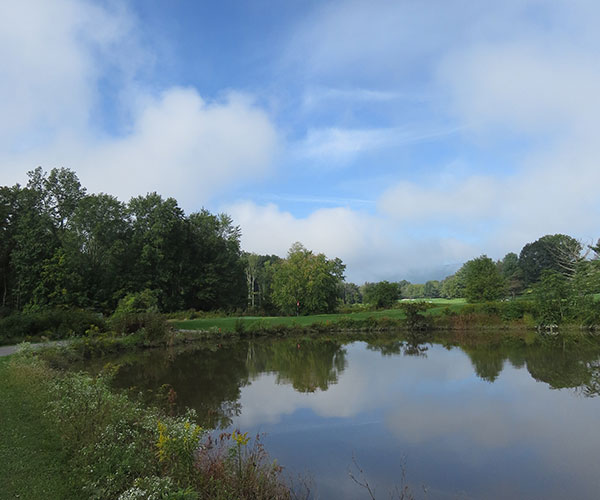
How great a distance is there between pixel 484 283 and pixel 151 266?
30.8 m

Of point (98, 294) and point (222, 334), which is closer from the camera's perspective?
point (222, 334)

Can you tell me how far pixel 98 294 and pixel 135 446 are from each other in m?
33.2

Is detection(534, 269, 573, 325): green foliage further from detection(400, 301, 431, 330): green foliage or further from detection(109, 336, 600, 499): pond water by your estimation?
detection(109, 336, 600, 499): pond water

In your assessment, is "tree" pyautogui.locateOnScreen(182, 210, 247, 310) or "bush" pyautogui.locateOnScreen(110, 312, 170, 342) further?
"tree" pyautogui.locateOnScreen(182, 210, 247, 310)

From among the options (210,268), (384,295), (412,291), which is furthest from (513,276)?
(412,291)

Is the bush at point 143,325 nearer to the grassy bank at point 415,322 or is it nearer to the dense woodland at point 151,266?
the dense woodland at point 151,266

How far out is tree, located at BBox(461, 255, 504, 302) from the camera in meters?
33.1

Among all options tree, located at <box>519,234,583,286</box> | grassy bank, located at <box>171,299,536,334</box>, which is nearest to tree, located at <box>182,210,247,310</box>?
grassy bank, located at <box>171,299,536,334</box>

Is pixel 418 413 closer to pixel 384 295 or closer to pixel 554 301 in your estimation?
pixel 554 301

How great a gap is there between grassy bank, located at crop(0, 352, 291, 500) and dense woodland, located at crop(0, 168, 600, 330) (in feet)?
66.6

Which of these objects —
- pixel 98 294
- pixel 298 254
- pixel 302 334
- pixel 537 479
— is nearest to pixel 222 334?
pixel 302 334

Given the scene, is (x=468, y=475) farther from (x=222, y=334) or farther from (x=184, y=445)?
(x=222, y=334)

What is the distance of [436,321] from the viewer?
97.6 ft

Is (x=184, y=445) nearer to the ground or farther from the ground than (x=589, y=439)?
farther from the ground
